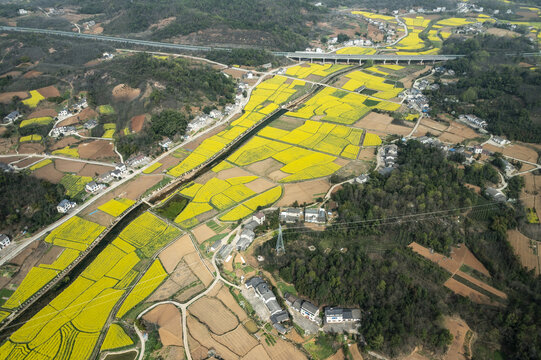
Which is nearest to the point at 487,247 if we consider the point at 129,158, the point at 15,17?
the point at 129,158

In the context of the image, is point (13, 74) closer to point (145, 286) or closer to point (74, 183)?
point (74, 183)

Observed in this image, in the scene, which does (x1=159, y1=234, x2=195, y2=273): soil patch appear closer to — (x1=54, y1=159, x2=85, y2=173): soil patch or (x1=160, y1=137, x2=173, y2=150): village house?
(x1=160, y1=137, x2=173, y2=150): village house

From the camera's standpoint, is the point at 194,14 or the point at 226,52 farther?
the point at 194,14

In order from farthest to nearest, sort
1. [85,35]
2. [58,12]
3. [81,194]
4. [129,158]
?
[58,12] → [85,35] → [129,158] → [81,194]

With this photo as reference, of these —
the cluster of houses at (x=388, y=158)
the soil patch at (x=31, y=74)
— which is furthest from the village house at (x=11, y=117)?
the cluster of houses at (x=388, y=158)

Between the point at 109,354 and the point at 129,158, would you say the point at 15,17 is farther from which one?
the point at 109,354

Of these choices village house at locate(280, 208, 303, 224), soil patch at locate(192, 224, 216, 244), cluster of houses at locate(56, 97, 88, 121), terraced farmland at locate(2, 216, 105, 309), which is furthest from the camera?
cluster of houses at locate(56, 97, 88, 121)

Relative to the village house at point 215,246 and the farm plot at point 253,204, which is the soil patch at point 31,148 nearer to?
the farm plot at point 253,204

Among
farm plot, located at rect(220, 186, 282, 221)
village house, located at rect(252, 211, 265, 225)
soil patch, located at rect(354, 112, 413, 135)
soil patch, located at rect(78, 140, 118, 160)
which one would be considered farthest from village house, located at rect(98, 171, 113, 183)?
soil patch, located at rect(354, 112, 413, 135)
